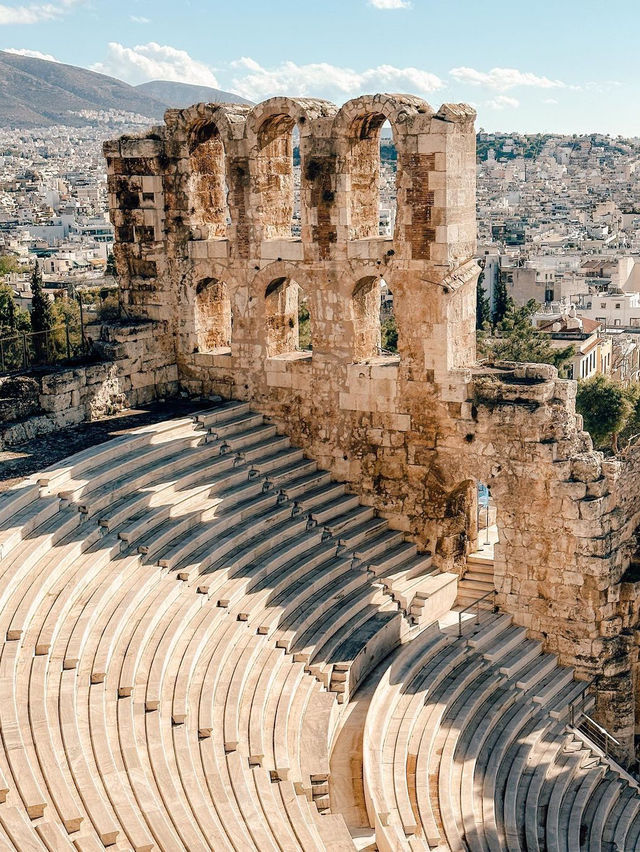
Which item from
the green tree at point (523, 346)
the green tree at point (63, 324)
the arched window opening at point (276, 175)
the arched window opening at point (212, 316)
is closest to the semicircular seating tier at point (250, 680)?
the arched window opening at point (212, 316)

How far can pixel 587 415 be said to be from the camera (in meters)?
43.5

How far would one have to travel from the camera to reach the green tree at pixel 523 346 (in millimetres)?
52812

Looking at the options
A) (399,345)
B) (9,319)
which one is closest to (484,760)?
(399,345)

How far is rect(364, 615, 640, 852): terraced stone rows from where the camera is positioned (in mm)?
14672

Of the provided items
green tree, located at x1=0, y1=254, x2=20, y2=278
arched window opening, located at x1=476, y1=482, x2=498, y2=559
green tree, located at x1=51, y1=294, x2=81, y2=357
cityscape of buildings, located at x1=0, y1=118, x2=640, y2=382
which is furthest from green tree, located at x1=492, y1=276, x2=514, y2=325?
arched window opening, located at x1=476, y1=482, x2=498, y2=559

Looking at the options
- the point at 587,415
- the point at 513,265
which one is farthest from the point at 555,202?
the point at 587,415

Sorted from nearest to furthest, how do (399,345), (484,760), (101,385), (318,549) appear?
1. (484,760)
2. (318,549)
3. (399,345)
4. (101,385)

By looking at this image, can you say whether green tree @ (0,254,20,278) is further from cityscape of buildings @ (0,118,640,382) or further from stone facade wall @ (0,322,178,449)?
stone facade wall @ (0,322,178,449)

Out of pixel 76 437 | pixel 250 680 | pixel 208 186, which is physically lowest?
pixel 250 680

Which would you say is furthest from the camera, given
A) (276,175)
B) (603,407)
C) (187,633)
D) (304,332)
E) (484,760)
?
(304,332)

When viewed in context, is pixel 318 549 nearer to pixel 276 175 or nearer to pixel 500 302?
pixel 276 175

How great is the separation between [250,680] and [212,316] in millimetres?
9786

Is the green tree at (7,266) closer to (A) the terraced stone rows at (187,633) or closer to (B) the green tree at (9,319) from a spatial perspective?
(B) the green tree at (9,319)

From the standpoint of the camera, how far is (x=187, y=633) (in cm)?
1579
